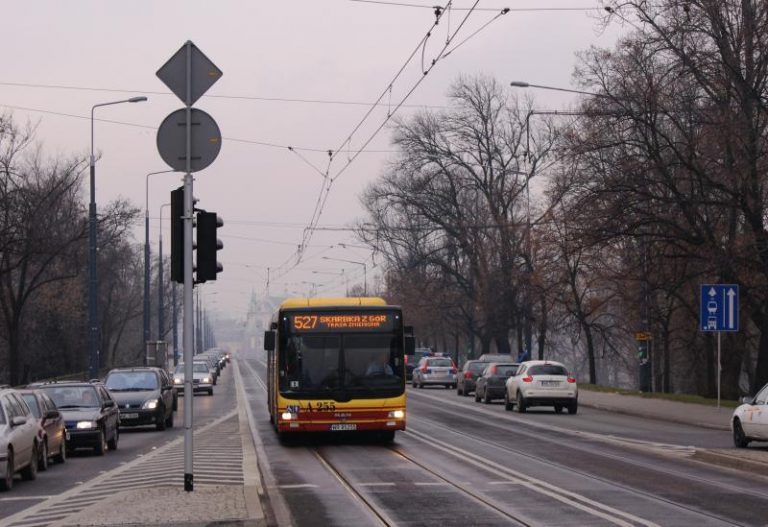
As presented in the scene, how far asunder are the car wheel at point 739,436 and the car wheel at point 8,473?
12722 mm

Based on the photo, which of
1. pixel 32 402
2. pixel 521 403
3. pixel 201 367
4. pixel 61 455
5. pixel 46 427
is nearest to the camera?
pixel 46 427

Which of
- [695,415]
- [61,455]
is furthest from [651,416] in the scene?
[61,455]

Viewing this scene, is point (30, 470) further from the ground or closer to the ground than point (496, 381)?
closer to the ground

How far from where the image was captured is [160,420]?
33.5m

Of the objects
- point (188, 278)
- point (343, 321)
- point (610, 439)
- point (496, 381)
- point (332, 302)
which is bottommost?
point (610, 439)

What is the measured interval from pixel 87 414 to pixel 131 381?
28.6 feet

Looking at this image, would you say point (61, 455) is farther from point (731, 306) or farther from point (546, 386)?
point (546, 386)

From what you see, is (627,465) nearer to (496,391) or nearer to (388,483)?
(388,483)

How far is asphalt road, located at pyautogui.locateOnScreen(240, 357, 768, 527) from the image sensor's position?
1367cm

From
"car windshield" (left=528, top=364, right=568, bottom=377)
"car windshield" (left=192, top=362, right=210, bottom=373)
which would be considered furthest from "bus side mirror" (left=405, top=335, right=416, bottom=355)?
"car windshield" (left=192, top=362, right=210, bottom=373)

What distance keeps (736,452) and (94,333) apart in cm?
2653

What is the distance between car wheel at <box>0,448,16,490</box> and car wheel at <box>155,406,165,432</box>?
14.7 metres

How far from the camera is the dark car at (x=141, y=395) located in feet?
108

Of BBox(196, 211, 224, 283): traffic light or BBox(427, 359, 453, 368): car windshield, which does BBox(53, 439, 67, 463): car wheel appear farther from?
BBox(427, 359, 453, 368): car windshield
